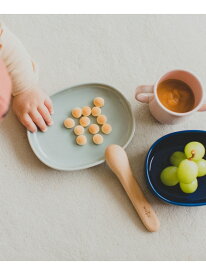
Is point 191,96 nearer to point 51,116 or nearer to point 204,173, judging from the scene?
point 204,173

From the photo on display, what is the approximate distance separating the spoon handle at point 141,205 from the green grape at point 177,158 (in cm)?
8

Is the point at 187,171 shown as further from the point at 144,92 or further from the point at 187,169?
the point at 144,92

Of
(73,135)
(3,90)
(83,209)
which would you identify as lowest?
(83,209)

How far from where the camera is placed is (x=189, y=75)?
55 centimetres

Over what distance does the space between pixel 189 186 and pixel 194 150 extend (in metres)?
0.06

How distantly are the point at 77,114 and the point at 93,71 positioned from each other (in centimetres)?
10

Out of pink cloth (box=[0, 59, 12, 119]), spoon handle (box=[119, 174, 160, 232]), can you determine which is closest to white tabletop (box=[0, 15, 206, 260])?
spoon handle (box=[119, 174, 160, 232])

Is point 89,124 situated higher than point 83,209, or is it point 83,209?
point 89,124

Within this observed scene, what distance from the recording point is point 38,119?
0.59 metres

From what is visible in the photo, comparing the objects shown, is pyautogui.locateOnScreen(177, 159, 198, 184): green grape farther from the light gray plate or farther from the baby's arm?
the baby's arm

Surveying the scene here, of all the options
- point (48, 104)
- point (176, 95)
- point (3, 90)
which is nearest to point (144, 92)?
point (176, 95)

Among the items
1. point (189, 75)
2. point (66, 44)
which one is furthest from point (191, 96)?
point (66, 44)

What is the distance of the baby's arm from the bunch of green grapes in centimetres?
22

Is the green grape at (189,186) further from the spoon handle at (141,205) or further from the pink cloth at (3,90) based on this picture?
the pink cloth at (3,90)
